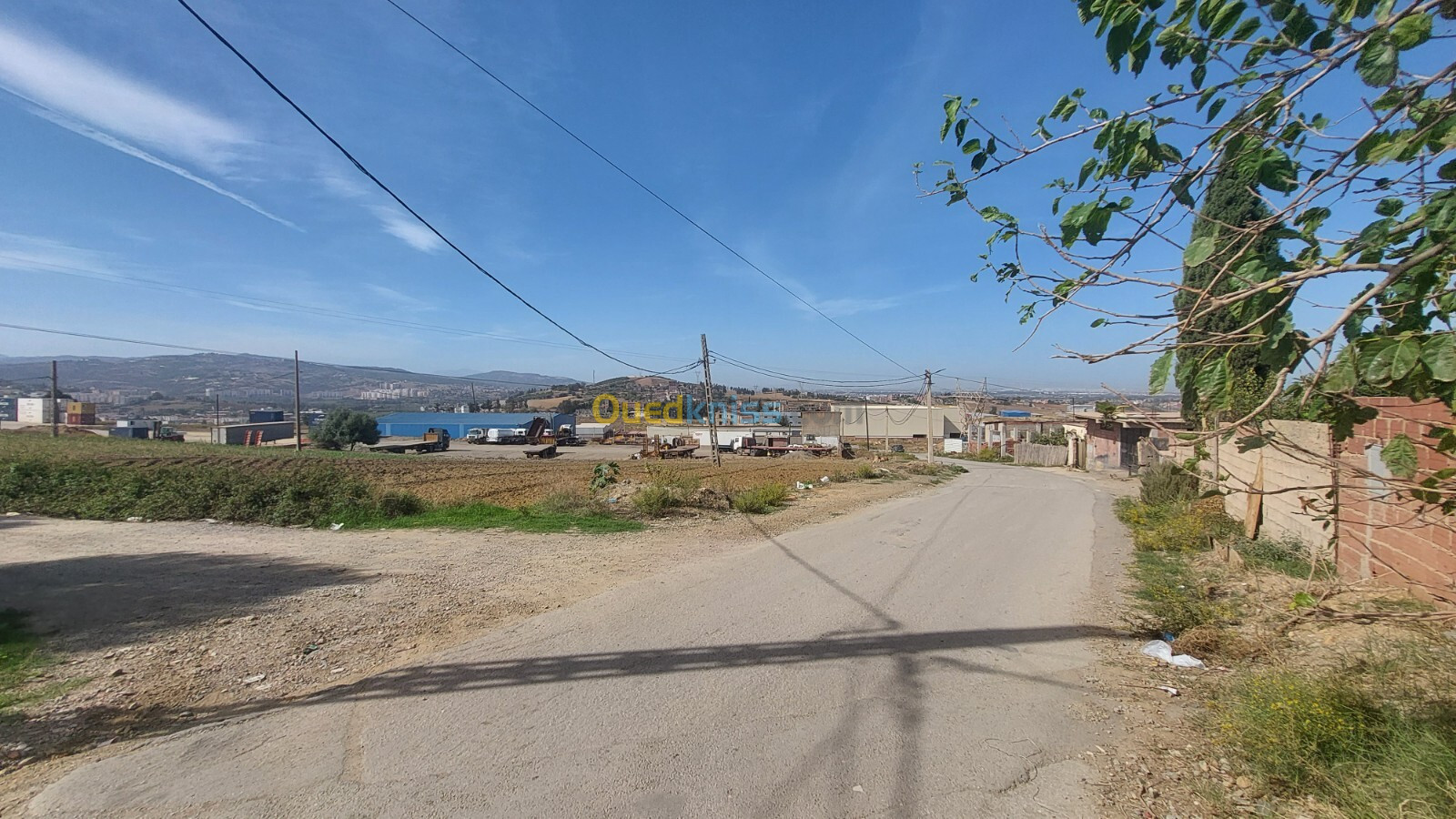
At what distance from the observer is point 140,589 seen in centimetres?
765

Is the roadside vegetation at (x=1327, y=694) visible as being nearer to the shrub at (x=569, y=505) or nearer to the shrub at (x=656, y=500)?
the shrub at (x=656, y=500)

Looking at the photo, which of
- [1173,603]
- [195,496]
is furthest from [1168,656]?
[195,496]

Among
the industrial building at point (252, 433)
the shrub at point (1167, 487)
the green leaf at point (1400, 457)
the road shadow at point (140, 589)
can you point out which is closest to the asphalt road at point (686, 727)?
the green leaf at point (1400, 457)

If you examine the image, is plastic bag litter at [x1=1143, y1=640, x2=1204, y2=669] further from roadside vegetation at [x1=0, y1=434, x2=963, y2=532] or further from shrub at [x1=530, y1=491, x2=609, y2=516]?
shrub at [x1=530, y1=491, x2=609, y2=516]

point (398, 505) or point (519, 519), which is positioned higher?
point (398, 505)

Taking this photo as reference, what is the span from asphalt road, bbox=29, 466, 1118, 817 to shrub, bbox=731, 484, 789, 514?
7974 millimetres

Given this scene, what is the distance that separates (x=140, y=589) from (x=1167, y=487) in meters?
19.0

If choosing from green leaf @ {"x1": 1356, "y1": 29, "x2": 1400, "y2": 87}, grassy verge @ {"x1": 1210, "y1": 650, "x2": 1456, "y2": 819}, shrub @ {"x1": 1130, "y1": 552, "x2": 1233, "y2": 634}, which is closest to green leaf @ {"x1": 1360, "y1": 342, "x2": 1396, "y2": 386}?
green leaf @ {"x1": 1356, "y1": 29, "x2": 1400, "y2": 87}

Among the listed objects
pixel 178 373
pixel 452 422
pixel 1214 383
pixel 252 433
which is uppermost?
pixel 178 373

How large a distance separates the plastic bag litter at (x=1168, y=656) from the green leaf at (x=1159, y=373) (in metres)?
4.32

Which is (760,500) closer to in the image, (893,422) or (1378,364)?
(1378,364)

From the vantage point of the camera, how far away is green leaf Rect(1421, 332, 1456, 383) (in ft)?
5.66

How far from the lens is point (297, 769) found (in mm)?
3590

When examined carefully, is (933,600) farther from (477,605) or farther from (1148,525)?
(1148,525)
